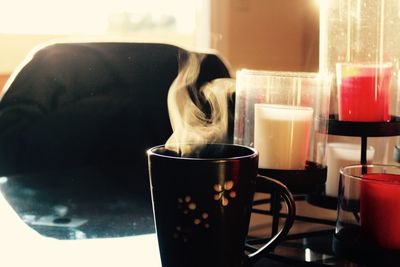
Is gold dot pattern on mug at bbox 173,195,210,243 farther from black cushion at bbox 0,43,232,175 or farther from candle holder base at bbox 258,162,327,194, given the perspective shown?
black cushion at bbox 0,43,232,175

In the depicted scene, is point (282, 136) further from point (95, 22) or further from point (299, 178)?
point (95, 22)

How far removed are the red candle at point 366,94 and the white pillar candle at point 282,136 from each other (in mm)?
53

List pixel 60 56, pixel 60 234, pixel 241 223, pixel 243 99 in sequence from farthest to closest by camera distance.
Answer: pixel 60 56, pixel 243 99, pixel 60 234, pixel 241 223

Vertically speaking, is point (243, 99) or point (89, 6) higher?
point (89, 6)

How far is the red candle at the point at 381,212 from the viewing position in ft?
1.71

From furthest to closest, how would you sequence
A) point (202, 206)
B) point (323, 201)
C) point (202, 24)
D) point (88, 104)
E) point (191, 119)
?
point (202, 24)
point (88, 104)
point (323, 201)
point (191, 119)
point (202, 206)

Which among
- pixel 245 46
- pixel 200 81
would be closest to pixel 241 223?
pixel 200 81

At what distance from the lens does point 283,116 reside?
633mm

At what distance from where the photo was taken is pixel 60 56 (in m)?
1.16

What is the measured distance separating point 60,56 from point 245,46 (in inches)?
45.7

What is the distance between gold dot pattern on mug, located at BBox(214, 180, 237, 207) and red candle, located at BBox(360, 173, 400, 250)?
164mm

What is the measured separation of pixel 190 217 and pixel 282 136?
0.74 feet

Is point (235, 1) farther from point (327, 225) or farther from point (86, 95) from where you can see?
point (327, 225)

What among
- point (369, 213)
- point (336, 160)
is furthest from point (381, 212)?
point (336, 160)
